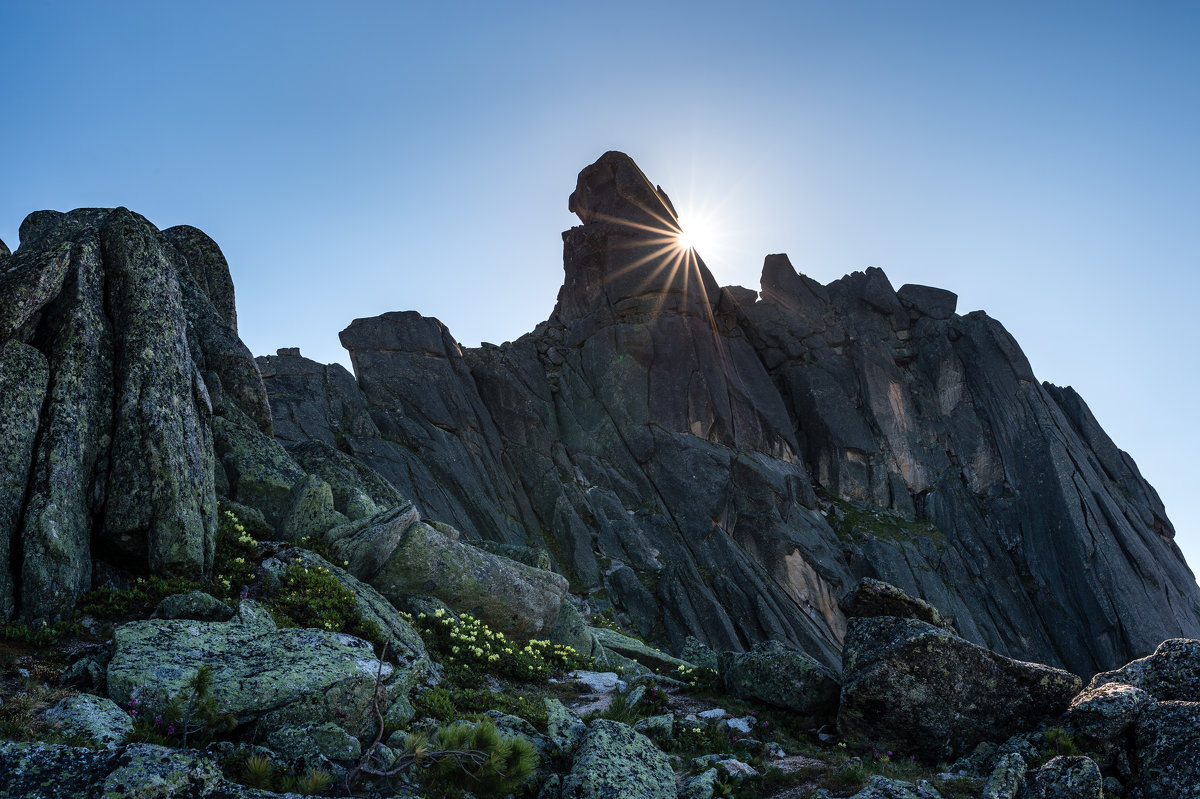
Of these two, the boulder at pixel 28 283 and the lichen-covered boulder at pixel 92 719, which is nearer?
the lichen-covered boulder at pixel 92 719

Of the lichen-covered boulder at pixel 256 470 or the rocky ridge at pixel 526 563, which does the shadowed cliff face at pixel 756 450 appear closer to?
the rocky ridge at pixel 526 563

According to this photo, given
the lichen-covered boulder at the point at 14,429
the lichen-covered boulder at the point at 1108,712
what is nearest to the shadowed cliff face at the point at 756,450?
the lichen-covered boulder at the point at 14,429

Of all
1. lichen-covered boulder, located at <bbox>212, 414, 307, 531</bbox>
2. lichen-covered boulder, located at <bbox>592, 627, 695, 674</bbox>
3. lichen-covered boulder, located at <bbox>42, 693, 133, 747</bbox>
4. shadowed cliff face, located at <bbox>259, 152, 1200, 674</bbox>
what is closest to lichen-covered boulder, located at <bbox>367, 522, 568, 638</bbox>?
lichen-covered boulder, located at <bbox>212, 414, 307, 531</bbox>

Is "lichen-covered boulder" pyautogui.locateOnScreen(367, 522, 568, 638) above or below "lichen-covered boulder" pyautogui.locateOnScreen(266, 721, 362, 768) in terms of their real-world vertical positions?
above

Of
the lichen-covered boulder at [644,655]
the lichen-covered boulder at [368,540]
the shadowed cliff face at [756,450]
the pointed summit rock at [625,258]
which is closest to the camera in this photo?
the lichen-covered boulder at [368,540]

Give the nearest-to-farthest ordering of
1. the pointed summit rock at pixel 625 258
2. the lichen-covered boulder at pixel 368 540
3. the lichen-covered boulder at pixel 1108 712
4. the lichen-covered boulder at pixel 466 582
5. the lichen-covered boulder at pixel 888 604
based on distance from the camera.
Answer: the lichen-covered boulder at pixel 1108 712 < the lichen-covered boulder at pixel 888 604 < the lichen-covered boulder at pixel 368 540 < the lichen-covered boulder at pixel 466 582 < the pointed summit rock at pixel 625 258

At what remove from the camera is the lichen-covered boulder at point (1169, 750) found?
41.8 ft

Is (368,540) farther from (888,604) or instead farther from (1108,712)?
(1108,712)

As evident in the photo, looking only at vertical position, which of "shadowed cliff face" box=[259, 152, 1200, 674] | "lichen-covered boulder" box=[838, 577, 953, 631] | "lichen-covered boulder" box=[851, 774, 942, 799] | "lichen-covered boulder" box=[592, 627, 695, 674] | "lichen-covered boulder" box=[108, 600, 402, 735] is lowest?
"lichen-covered boulder" box=[851, 774, 942, 799]

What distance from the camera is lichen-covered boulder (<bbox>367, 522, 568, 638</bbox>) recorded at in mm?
25391

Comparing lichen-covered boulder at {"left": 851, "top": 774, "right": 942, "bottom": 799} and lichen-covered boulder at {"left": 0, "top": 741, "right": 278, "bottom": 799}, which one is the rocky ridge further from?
lichen-covered boulder at {"left": 851, "top": 774, "right": 942, "bottom": 799}

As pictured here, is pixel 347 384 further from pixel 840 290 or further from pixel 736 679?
pixel 840 290

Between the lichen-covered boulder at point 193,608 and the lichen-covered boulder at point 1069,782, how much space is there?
55.2ft

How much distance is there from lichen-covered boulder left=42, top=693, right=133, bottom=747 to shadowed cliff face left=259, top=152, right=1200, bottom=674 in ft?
149
